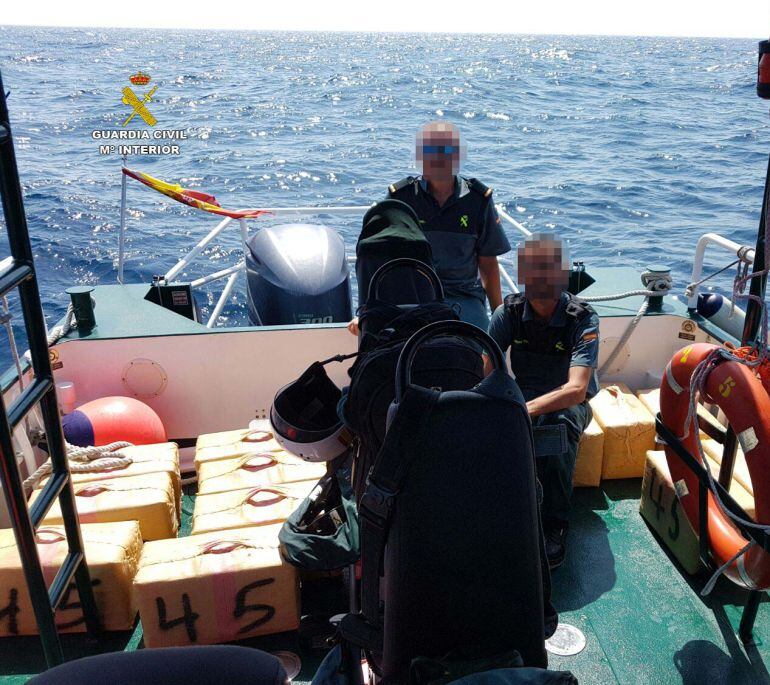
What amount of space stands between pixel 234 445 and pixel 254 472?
11.5 inches

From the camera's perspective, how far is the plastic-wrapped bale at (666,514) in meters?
3.27

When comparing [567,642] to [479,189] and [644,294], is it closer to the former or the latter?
[479,189]

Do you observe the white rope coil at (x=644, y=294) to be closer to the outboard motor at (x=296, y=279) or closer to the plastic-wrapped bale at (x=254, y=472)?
the outboard motor at (x=296, y=279)

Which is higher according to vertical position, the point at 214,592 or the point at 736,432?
the point at 736,432

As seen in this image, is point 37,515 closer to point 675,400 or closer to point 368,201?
point 675,400

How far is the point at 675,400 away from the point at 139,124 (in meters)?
25.4

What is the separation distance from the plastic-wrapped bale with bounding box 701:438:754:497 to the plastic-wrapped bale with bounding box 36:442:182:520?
255 centimetres

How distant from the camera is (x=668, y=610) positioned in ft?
10.2

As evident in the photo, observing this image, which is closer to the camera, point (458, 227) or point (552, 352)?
point (552, 352)

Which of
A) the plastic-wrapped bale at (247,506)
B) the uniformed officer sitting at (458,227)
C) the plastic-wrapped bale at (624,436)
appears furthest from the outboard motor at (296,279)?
the plastic-wrapped bale at (624,436)

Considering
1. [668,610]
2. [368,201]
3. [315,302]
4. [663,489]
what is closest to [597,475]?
Result: [663,489]

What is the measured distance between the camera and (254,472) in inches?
139

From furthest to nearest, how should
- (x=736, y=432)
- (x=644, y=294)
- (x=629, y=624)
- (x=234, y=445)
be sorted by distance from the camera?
(x=644, y=294) → (x=234, y=445) → (x=629, y=624) → (x=736, y=432)
